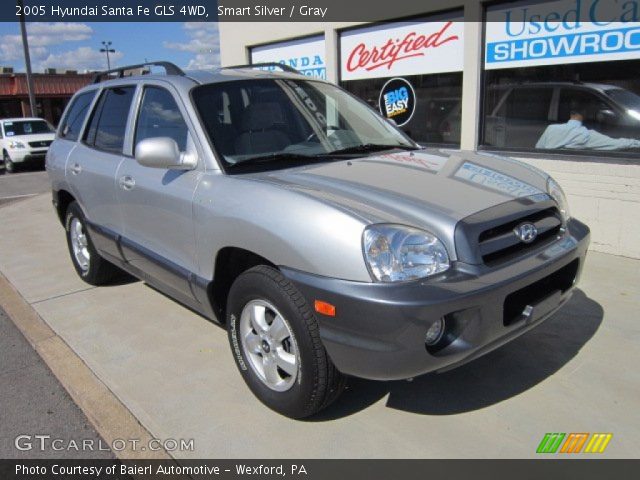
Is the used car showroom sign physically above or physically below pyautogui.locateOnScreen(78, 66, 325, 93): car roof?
above

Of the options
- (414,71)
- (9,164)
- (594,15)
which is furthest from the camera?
(9,164)

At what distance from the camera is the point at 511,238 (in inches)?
104

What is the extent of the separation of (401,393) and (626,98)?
4167 millimetres

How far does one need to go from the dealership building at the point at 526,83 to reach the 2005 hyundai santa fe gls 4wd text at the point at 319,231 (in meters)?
2.51

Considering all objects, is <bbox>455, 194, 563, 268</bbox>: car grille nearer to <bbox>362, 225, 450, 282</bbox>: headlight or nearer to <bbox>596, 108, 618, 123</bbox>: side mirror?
<bbox>362, 225, 450, 282</bbox>: headlight

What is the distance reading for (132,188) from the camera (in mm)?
3840

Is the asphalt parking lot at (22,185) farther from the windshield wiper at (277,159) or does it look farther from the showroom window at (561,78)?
the windshield wiper at (277,159)

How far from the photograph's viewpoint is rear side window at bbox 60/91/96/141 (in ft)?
16.7

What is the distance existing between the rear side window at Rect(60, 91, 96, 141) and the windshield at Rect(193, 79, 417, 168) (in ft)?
7.04

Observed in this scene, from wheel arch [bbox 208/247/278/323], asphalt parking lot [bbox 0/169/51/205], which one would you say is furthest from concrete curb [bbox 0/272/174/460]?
asphalt parking lot [bbox 0/169/51/205]

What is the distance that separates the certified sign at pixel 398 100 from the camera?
25.4ft

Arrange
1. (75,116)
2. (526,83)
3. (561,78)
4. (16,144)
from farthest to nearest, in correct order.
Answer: (16,144)
(526,83)
(561,78)
(75,116)

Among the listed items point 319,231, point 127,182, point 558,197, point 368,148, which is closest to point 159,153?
point 127,182

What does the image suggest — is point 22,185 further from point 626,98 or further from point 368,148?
A: point 626,98
